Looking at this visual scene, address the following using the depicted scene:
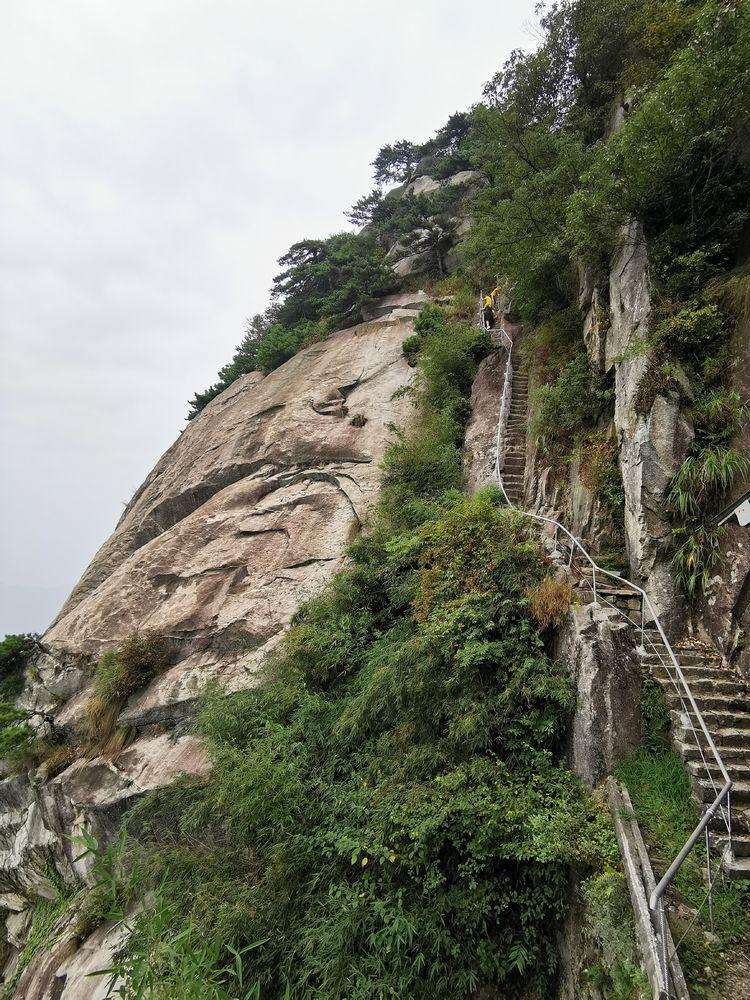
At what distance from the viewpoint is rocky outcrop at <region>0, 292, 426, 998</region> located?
8688 millimetres

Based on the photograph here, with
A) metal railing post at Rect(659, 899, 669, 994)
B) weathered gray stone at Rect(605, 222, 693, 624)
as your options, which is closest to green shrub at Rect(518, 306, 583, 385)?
weathered gray stone at Rect(605, 222, 693, 624)

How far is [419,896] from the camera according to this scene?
187 inches

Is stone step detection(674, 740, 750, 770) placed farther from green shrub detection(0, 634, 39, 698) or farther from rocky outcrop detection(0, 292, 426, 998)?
green shrub detection(0, 634, 39, 698)

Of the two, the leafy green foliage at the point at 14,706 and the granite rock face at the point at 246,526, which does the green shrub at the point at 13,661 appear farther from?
the granite rock face at the point at 246,526

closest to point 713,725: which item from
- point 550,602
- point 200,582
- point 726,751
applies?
point 726,751

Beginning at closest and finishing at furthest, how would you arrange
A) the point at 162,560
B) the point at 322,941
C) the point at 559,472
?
1. the point at 322,941
2. the point at 559,472
3. the point at 162,560

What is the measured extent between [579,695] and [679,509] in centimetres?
331

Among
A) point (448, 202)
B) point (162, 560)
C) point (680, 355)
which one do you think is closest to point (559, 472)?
point (680, 355)

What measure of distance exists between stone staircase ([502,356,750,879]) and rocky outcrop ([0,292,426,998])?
5.96 m

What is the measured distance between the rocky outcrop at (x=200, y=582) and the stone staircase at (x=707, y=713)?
5.96 meters

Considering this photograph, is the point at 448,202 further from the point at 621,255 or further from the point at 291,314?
the point at 621,255

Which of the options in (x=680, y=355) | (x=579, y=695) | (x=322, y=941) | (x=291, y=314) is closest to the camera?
(x=322, y=941)

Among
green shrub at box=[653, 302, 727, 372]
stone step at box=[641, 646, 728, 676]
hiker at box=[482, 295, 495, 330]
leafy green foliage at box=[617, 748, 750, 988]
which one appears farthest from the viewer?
hiker at box=[482, 295, 495, 330]

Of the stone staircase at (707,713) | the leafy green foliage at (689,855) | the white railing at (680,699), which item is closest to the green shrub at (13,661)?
the white railing at (680,699)
